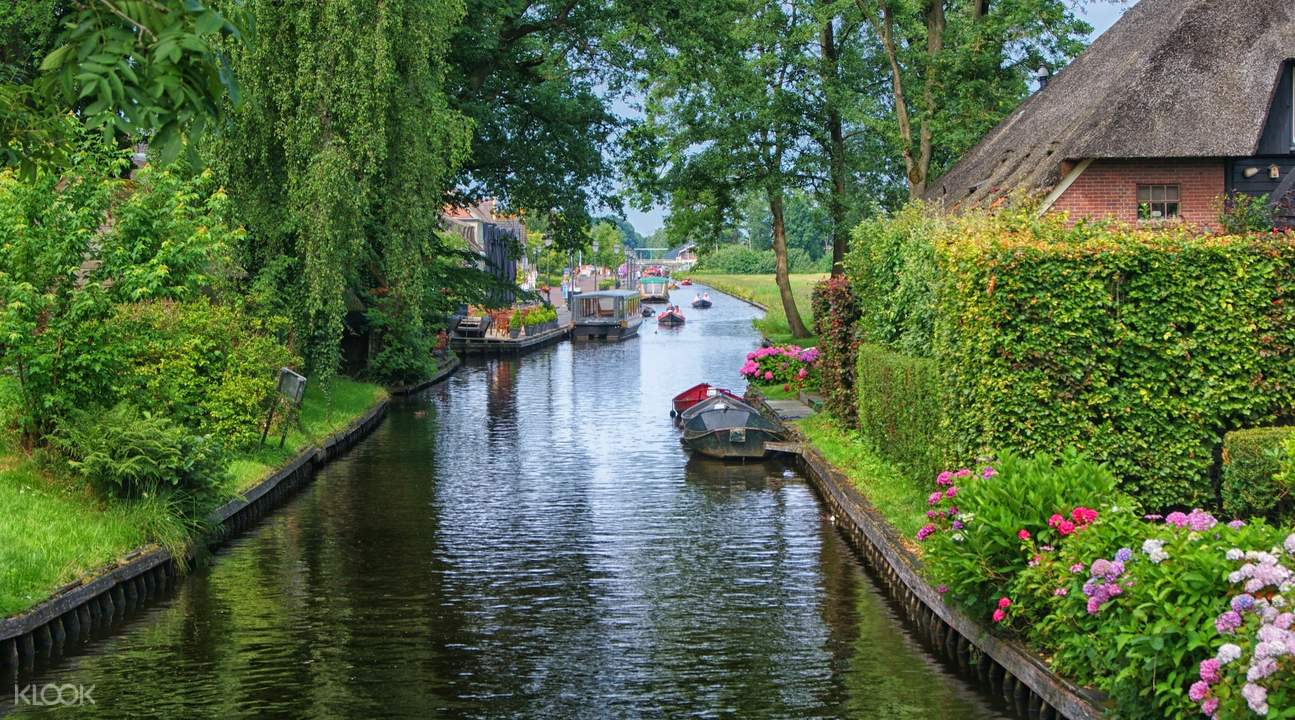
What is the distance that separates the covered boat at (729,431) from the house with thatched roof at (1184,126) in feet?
21.8

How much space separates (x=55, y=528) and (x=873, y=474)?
490 inches

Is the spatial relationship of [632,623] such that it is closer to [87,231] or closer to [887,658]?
[887,658]

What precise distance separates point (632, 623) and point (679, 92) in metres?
41.2

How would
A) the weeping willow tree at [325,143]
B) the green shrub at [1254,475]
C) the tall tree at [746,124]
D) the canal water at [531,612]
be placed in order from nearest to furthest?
1. the canal water at [531,612]
2. the green shrub at [1254,475]
3. the weeping willow tree at [325,143]
4. the tall tree at [746,124]

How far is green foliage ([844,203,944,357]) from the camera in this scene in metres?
21.2

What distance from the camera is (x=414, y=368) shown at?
43.8m

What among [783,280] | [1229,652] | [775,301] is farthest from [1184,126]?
[775,301]

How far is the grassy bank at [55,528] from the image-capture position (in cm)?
1523

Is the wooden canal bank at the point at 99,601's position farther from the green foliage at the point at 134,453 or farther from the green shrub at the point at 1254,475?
the green shrub at the point at 1254,475

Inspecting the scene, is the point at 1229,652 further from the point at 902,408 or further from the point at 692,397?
the point at 692,397

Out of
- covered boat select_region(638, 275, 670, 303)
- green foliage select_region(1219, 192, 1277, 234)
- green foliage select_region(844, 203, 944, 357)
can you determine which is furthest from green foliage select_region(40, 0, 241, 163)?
covered boat select_region(638, 275, 670, 303)

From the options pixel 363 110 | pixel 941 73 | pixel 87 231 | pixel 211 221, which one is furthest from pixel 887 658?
pixel 941 73

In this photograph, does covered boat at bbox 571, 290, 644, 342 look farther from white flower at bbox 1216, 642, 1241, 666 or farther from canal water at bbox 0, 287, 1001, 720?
white flower at bbox 1216, 642, 1241, 666

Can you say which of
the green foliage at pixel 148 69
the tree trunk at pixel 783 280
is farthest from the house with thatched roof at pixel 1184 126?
the tree trunk at pixel 783 280
